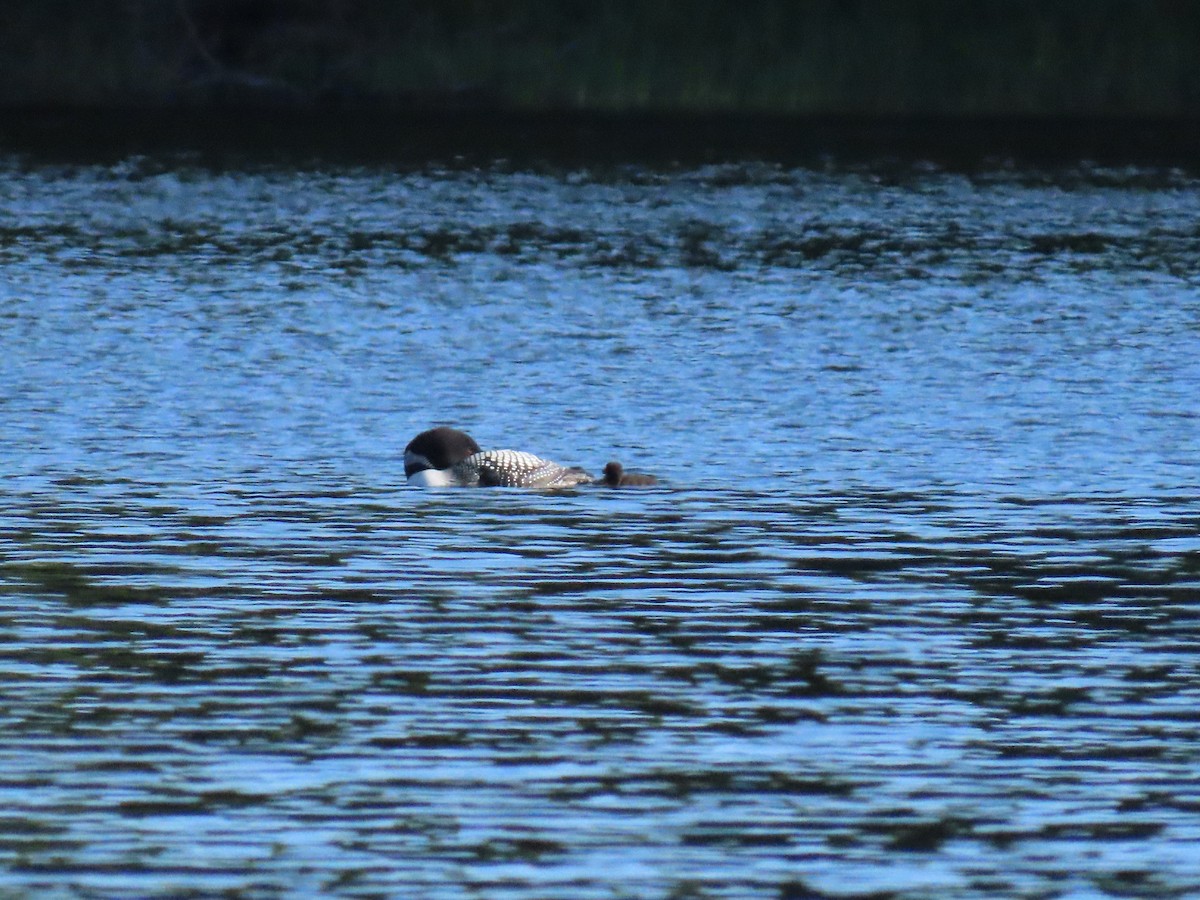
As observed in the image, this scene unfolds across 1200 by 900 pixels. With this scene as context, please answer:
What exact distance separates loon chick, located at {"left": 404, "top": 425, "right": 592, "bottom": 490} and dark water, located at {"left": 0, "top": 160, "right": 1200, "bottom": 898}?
0.80ft

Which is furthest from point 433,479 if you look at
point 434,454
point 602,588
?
point 602,588

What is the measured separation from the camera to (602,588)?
13.5 m

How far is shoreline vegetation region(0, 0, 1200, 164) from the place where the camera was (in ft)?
160

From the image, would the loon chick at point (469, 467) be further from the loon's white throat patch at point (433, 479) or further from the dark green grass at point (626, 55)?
the dark green grass at point (626, 55)

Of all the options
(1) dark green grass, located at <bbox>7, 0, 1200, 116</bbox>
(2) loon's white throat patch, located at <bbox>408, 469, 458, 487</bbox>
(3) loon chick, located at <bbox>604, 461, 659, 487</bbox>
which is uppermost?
(1) dark green grass, located at <bbox>7, 0, 1200, 116</bbox>

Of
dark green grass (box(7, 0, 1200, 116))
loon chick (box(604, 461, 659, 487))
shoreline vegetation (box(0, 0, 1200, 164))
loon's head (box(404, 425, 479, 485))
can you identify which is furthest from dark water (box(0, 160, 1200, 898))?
dark green grass (box(7, 0, 1200, 116))

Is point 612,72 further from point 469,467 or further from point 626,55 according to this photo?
point 469,467

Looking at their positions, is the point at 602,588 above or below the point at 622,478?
above

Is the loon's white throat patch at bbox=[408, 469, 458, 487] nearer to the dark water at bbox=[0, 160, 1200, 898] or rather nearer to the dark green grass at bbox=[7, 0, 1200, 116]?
the dark water at bbox=[0, 160, 1200, 898]

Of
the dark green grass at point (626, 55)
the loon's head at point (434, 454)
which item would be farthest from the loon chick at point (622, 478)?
the dark green grass at point (626, 55)

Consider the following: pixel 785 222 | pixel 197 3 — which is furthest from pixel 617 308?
pixel 197 3

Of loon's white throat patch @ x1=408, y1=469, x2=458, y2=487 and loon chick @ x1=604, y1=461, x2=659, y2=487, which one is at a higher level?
loon chick @ x1=604, y1=461, x2=659, y2=487

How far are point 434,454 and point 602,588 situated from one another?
12.5 feet

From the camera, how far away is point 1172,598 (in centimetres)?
1336
